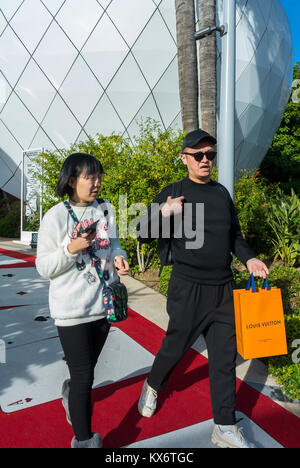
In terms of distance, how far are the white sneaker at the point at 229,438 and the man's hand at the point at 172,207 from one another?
1276mm

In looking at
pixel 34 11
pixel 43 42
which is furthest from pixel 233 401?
pixel 34 11

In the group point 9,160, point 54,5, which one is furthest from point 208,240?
point 9,160

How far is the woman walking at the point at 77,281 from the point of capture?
169 cm

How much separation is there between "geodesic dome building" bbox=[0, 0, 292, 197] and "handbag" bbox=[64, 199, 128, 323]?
11.2 m

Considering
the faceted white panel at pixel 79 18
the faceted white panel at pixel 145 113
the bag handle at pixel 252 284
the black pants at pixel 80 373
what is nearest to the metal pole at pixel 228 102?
the bag handle at pixel 252 284

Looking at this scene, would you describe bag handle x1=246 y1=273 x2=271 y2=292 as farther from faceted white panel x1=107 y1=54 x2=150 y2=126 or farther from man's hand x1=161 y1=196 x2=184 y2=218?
faceted white panel x1=107 y1=54 x2=150 y2=126

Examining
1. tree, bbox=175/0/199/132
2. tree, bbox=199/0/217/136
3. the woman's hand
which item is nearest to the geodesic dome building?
tree, bbox=199/0/217/136

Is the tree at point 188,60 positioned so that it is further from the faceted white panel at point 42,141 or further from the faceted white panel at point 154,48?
the faceted white panel at point 42,141

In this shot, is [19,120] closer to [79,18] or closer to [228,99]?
[79,18]

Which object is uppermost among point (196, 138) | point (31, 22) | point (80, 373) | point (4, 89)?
point (31, 22)

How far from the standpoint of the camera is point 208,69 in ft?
21.9

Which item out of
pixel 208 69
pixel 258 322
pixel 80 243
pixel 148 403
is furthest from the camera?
pixel 208 69

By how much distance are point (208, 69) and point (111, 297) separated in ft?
20.3
